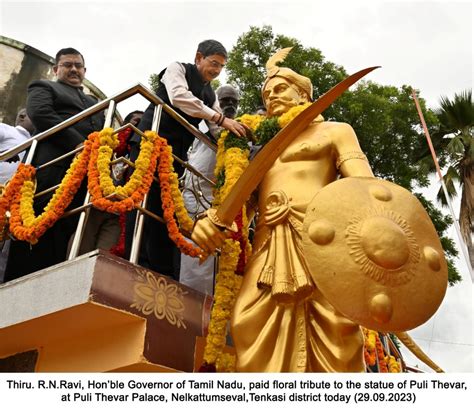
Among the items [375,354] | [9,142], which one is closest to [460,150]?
[375,354]

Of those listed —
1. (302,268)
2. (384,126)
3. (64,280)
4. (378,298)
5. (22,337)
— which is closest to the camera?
(378,298)

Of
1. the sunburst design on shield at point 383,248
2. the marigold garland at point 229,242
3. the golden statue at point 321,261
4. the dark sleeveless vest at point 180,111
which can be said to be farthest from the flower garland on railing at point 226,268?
the sunburst design on shield at point 383,248

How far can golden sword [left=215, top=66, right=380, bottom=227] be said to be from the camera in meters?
3.59

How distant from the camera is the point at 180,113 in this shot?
5012 mm

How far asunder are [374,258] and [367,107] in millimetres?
9141

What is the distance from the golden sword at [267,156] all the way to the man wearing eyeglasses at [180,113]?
2.21ft

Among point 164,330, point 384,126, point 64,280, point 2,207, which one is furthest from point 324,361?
point 384,126

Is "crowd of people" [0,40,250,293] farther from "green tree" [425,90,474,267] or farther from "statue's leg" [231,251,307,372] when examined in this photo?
"green tree" [425,90,474,267]

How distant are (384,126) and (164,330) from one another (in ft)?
28.6

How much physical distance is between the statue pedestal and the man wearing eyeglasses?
416 mm

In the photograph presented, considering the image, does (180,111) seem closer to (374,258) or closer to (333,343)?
(333,343)

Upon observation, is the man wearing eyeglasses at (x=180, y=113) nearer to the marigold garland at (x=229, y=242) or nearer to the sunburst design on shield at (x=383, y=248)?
the marigold garland at (x=229, y=242)

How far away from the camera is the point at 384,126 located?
38.3 ft

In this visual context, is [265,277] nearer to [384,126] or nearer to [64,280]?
[64,280]
